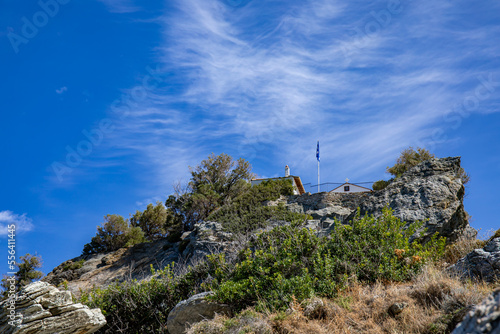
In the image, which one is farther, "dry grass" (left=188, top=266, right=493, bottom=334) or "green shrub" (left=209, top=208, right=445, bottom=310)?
"green shrub" (left=209, top=208, right=445, bottom=310)

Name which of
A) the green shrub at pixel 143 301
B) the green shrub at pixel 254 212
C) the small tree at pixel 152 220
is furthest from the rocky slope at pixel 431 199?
the small tree at pixel 152 220

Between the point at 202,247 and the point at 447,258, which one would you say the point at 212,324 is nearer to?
the point at 447,258

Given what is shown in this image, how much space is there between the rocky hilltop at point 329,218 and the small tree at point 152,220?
5194 millimetres

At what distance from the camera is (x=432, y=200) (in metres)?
11.5

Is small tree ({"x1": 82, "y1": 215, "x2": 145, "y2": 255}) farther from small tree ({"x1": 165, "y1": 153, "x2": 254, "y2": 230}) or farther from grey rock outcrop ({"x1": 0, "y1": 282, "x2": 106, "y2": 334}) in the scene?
grey rock outcrop ({"x1": 0, "y1": 282, "x2": 106, "y2": 334})

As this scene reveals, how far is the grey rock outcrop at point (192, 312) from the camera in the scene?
359 inches

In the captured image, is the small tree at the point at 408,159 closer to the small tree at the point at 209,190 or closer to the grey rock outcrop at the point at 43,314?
the small tree at the point at 209,190

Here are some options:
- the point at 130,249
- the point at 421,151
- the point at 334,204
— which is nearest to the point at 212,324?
the point at 334,204

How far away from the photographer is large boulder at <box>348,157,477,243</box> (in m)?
11.0

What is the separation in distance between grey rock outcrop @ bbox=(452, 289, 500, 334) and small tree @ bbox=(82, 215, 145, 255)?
31144mm

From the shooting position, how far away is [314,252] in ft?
32.6

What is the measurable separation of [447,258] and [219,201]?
21348mm

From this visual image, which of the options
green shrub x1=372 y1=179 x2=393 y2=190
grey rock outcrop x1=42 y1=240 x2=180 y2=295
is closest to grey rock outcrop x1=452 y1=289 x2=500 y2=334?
grey rock outcrop x1=42 y1=240 x2=180 y2=295

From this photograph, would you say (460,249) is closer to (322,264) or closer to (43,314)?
(322,264)
